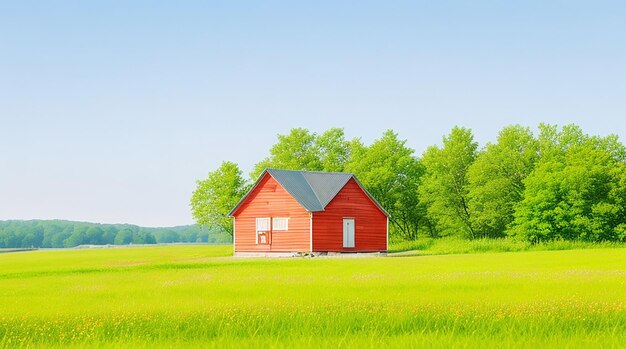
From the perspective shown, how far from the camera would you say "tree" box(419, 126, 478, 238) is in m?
86.9

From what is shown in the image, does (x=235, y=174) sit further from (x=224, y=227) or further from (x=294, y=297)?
(x=294, y=297)

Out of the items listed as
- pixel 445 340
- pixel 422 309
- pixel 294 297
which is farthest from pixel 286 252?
pixel 445 340

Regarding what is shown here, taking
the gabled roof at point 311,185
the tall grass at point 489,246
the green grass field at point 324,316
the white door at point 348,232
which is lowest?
the green grass field at point 324,316

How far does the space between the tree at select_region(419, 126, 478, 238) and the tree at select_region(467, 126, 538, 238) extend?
5.66ft

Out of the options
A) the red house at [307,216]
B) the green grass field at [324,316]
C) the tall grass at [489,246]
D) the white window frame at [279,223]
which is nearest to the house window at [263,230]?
the red house at [307,216]

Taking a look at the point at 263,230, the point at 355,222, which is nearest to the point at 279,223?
the point at 263,230

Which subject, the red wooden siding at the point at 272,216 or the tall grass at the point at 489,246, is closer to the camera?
→ the red wooden siding at the point at 272,216

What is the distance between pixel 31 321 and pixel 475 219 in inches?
2844

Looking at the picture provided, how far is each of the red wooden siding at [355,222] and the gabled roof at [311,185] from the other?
20.2 inches

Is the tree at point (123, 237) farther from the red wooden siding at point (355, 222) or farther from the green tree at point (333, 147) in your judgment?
the red wooden siding at point (355, 222)

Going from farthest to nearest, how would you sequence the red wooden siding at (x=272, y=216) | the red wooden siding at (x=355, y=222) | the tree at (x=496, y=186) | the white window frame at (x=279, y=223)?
the tree at (x=496, y=186) < the white window frame at (x=279, y=223) < the red wooden siding at (x=355, y=222) < the red wooden siding at (x=272, y=216)

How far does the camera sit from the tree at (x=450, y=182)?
86.9m

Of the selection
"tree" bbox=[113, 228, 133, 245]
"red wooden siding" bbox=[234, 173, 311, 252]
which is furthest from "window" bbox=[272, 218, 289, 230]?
"tree" bbox=[113, 228, 133, 245]

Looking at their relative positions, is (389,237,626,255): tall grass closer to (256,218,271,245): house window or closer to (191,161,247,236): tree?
(256,218,271,245): house window
